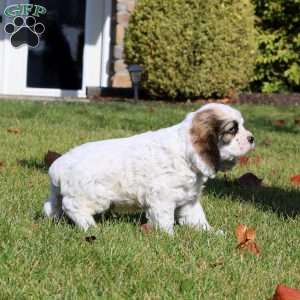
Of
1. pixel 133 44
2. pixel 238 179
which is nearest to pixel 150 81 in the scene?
pixel 133 44

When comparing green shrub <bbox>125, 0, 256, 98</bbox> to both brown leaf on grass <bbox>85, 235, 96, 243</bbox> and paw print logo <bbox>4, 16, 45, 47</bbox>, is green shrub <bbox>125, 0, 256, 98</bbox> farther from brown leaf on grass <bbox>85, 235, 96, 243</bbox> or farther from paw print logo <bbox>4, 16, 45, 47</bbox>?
brown leaf on grass <bbox>85, 235, 96, 243</bbox>

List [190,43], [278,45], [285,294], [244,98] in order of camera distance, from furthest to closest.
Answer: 1. [278,45]
2. [244,98]
3. [190,43]
4. [285,294]

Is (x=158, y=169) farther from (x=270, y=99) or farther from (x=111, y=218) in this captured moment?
(x=270, y=99)

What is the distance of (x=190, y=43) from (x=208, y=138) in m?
8.86

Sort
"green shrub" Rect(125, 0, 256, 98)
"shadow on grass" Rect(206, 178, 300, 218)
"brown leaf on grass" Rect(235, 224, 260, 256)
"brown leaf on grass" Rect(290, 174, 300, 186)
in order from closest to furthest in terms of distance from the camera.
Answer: "brown leaf on grass" Rect(235, 224, 260, 256) → "shadow on grass" Rect(206, 178, 300, 218) → "brown leaf on grass" Rect(290, 174, 300, 186) → "green shrub" Rect(125, 0, 256, 98)

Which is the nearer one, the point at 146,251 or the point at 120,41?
the point at 146,251

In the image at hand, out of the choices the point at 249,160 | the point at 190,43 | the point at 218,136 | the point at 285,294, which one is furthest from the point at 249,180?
the point at 190,43

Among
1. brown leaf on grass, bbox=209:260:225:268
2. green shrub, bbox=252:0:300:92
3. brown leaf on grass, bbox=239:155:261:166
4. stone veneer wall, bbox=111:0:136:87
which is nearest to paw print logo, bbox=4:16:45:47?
stone veneer wall, bbox=111:0:136:87

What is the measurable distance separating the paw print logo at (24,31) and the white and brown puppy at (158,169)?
11.8 meters

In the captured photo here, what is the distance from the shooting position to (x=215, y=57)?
12.9m

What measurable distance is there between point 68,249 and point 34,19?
41.1 feet

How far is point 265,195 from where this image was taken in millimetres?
A: 5668

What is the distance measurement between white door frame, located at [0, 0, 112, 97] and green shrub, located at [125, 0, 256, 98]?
253 cm

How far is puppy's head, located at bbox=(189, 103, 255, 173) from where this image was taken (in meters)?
4.10
